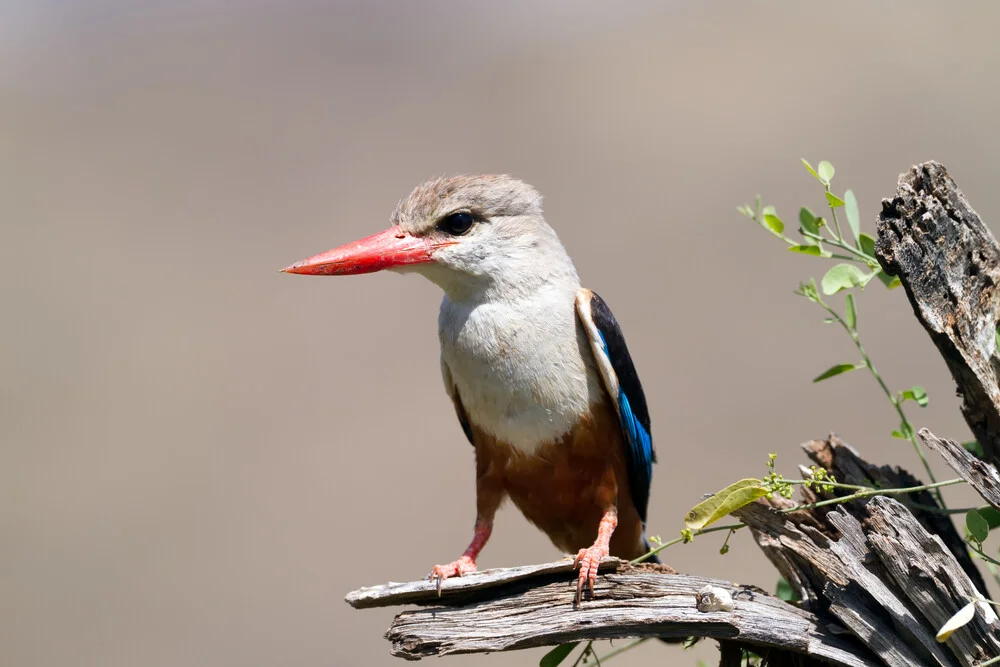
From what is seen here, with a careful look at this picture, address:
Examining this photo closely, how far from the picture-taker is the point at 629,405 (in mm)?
4332

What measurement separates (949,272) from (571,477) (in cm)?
183

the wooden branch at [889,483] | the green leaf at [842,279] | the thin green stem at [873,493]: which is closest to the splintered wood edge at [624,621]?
the thin green stem at [873,493]

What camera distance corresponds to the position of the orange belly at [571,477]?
4.23 meters

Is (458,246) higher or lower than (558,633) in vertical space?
higher

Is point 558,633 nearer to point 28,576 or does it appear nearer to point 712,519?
point 712,519

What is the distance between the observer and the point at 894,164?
2083 centimetres

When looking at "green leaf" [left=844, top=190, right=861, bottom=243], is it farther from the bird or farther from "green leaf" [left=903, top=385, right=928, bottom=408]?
the bird

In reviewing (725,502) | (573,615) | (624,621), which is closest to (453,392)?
(573,615)

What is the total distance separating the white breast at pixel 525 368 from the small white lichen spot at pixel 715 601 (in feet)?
3.55

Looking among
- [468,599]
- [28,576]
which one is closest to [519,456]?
[468,599]

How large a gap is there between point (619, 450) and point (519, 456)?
1.58 feet

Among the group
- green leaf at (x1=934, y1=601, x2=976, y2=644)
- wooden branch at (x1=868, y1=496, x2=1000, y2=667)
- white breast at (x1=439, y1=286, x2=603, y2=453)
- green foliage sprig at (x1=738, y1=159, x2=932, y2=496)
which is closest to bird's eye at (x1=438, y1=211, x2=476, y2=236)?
white breast at (x1=439, y1=286, x2=603, y2=453)

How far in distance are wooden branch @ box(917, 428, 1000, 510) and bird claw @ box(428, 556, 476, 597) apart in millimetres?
1740

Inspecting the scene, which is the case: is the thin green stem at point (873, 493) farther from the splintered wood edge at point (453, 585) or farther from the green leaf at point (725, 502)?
the splintered wood edge at point (453, 585)
